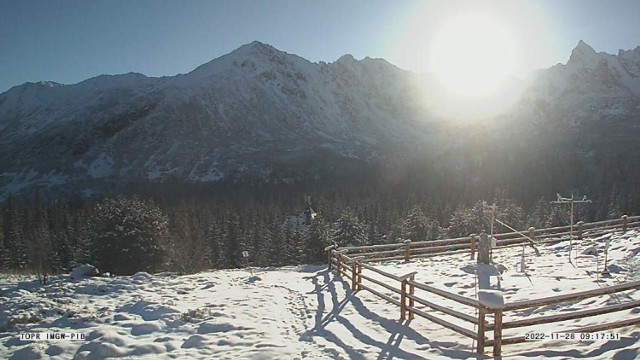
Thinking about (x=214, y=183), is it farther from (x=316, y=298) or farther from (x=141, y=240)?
(x=316, y=298)

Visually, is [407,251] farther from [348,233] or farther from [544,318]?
[348,233]

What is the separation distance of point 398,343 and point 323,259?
33768 mm

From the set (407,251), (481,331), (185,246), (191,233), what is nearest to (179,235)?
(191,233)

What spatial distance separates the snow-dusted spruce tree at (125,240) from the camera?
29.5 meters

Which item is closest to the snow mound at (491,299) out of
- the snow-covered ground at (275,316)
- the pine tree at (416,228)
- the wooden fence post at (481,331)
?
the wooden fence post at (481,331)

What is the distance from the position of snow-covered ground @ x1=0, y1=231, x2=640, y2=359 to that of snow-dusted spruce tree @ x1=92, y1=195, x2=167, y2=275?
503 inches

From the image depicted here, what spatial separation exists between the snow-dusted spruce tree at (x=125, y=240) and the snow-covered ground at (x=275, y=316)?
1278cm

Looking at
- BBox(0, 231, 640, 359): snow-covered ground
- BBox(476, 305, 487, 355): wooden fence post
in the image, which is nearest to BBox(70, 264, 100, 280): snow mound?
BBox(0, 231, 640, 359): snow-covered ground

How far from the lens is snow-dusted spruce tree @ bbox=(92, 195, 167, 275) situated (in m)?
29.5

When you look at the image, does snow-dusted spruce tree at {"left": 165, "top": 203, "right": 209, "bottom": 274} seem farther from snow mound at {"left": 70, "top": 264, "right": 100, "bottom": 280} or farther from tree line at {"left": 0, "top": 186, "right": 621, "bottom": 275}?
snow mound at {"left": 70, "top": 264, "right": 100, "bottom": 280}

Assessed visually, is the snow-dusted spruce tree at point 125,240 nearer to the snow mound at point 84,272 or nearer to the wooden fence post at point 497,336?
the snow mound at point 84,272

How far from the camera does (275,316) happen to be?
12.4 metres

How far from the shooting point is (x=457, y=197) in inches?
4360

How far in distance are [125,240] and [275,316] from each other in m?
21.4
